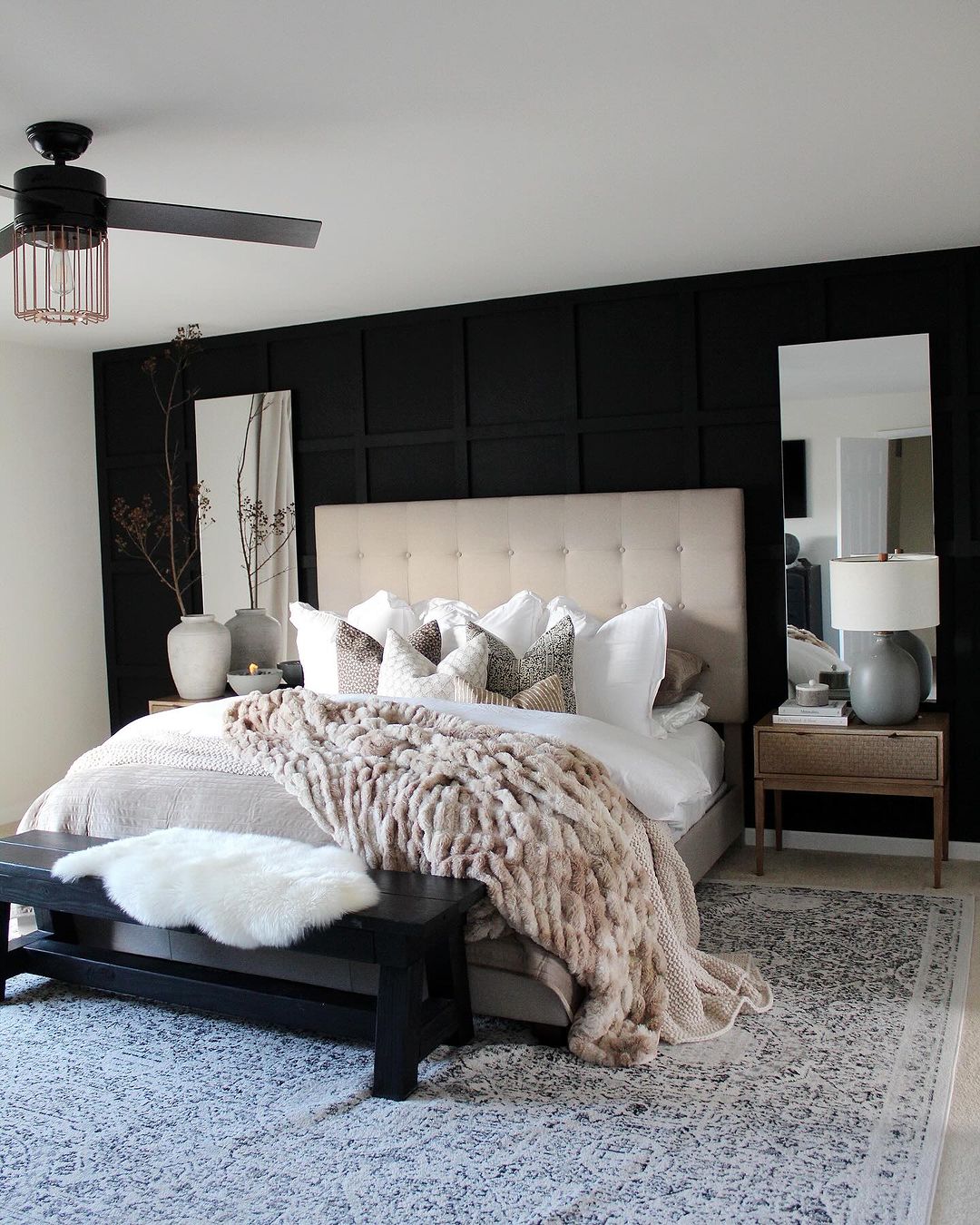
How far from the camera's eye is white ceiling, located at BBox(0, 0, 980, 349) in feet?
7.68

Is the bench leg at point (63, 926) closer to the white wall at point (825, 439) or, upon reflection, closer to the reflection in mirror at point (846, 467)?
the reflection in mirror at point (846, 467)

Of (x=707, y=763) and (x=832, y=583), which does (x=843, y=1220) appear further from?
(x=832, y=583)

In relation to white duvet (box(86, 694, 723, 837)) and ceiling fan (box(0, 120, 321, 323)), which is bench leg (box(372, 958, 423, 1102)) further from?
ceiling fan (box(0, 120, 321, 323))

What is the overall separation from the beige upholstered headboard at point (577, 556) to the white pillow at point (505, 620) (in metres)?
0.26

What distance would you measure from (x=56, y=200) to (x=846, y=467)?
3.07 meters

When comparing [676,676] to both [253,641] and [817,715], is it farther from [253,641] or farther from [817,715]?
[253,641]

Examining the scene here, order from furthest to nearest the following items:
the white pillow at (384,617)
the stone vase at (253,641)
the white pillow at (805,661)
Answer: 1. the stone vase at (253,641)
2. the white pillow at (384,617)
3. the white pillow at (805,661)

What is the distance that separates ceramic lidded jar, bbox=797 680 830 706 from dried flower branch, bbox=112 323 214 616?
3.07 m

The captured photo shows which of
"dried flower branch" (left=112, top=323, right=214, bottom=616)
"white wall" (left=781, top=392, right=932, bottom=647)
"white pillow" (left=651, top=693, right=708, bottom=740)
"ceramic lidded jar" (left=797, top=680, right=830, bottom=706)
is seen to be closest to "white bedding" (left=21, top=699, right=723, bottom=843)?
"white pillow" (left=651, top=693, right=708, bottom=740)

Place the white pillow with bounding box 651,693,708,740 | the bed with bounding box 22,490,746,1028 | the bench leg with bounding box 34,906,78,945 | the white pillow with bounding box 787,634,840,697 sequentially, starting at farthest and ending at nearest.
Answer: the white pillow with bounding box 787,634,840,697 < the white pillow with bounding box 651,693,708,740 < the bench leg with bounding box 34,906,78,945 < the bed with bounding box 22,490,746,1028

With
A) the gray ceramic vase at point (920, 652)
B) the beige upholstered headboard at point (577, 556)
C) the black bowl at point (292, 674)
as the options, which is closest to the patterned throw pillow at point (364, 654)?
the beige upholstered headboard at point (577, 556)

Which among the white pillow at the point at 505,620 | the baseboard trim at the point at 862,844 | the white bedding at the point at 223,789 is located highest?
the white pillow at the point at 505,620

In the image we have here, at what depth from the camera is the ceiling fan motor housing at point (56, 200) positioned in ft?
9.16

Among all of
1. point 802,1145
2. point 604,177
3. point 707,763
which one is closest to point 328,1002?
point 802,1145
